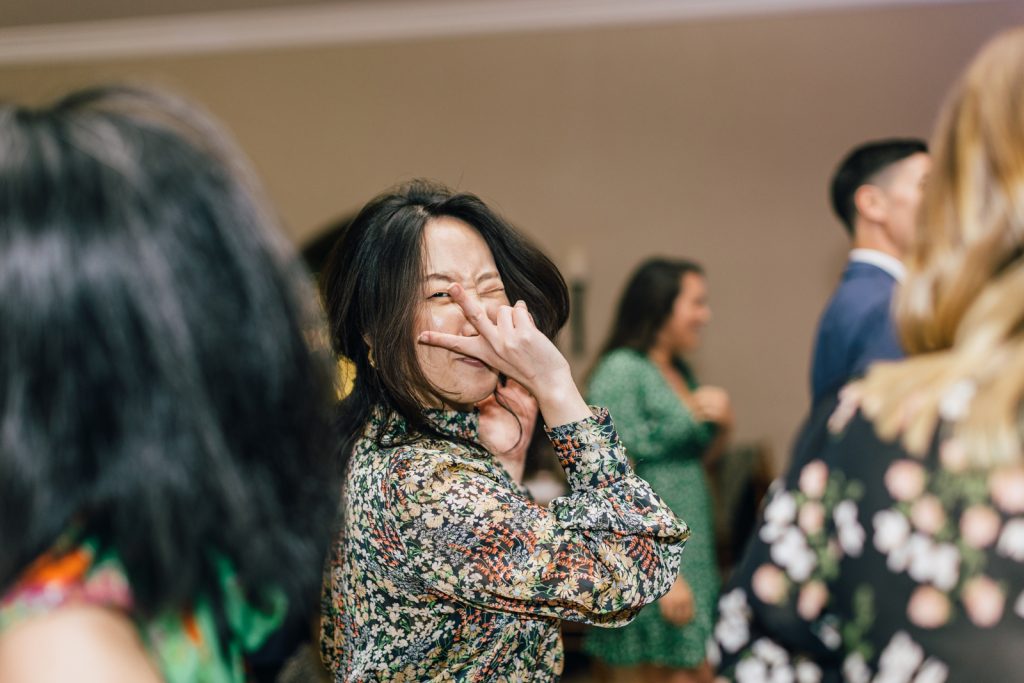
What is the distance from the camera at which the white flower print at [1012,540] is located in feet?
2.75

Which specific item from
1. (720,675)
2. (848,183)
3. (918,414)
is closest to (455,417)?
(720,675)

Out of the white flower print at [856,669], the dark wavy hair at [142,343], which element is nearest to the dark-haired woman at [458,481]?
the white flower print at [856,669]

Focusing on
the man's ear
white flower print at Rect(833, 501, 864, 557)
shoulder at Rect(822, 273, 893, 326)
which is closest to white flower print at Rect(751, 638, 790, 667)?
white flower print at Rect(833, 501, 864, 557)

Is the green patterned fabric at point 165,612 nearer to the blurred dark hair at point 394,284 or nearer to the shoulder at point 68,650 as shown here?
the shoulder at point 68,650

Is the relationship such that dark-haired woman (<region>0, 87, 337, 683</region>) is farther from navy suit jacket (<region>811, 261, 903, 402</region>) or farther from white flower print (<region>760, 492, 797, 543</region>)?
navy suit jacket (<region>811, 261, 903, 402</region>)

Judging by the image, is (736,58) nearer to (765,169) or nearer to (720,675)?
(765,169)

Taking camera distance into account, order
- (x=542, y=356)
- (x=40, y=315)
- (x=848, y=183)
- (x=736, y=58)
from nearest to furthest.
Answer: (x=40, y=315) < (x=542, y=356) < (x=848, y=183) < (x=736, y=58)

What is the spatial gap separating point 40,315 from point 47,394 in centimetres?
5

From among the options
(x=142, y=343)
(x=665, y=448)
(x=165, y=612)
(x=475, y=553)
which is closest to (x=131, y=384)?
(x=142, y=343)

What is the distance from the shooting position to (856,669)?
0.93m

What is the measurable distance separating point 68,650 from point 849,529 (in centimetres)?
65

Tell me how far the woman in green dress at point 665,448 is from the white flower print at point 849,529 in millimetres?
2349

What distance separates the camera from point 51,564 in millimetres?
702

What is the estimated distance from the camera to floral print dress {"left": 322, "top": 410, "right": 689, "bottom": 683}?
121 centimetres
